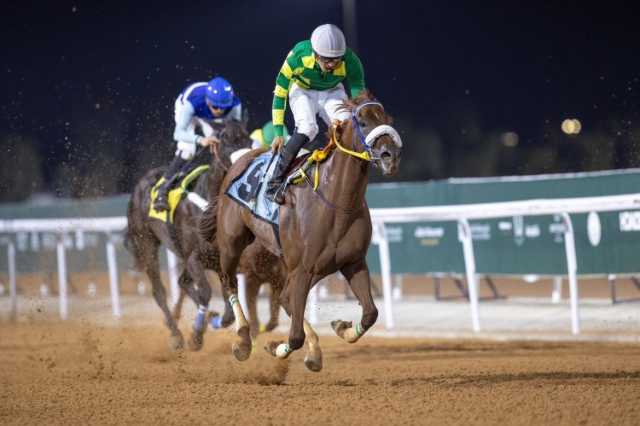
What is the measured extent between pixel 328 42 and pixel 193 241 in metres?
3.19

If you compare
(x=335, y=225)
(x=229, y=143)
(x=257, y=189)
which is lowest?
(x=335, y=225)

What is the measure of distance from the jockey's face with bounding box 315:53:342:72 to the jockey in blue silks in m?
2.30

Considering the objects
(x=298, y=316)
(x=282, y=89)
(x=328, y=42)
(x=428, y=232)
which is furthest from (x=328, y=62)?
(x=428, y=232)

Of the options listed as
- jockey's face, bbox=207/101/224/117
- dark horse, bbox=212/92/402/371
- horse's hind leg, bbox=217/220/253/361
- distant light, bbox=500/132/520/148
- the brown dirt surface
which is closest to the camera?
the brown dirt surface

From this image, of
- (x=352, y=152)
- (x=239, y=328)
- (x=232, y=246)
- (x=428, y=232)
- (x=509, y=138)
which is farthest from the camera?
(x=509, y=138)

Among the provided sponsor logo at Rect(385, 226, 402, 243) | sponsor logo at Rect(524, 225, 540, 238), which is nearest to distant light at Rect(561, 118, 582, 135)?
sponsor logo at Rect(385, 226, 402, 243)

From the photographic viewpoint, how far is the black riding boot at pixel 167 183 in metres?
8.80

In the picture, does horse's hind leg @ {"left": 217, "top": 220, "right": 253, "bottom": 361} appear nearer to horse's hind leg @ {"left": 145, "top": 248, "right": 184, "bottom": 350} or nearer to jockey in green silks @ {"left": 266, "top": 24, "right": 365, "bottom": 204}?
jockey in green silks @ {"left": 266, "top": 24, "right": 365, "bottom": 204}

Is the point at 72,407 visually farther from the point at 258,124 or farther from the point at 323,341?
the point at 258,124

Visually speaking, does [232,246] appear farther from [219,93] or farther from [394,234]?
[394,234]

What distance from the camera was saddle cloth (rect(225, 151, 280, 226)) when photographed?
659cm

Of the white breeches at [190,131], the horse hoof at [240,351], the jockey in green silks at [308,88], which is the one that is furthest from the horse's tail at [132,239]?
the jockey in green silks at [308,88]

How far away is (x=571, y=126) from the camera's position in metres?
20.4

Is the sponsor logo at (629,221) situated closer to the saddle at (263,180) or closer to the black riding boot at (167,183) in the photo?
the saddle at (263,180)
